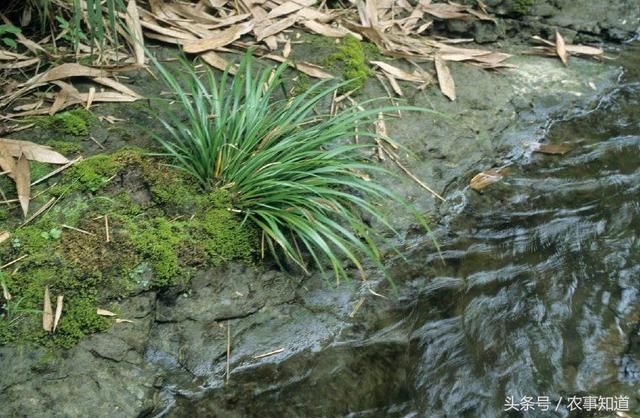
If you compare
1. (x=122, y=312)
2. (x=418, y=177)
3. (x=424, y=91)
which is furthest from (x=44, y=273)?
(x=424, y=91)

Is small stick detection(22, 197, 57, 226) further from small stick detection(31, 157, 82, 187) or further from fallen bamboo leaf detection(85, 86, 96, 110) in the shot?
fallen bamboo leaf detection(85, 86, 96, 110)

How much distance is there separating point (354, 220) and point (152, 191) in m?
1.02

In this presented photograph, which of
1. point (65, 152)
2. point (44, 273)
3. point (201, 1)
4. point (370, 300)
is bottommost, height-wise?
point (370, 300)

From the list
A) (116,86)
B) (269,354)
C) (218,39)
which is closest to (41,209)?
(116,86)

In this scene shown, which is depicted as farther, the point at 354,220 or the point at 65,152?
the point at 65,152

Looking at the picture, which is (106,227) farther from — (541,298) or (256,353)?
(541,298)

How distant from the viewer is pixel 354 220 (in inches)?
125

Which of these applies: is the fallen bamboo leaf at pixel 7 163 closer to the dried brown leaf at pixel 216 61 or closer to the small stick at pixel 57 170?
the small stick at pixel 57 170

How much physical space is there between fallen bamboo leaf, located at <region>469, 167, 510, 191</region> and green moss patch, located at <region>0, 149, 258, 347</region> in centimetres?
152

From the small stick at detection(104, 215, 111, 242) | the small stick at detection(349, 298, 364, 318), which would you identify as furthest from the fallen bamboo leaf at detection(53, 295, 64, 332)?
the small stick at detection(349, 298, 364, 318)

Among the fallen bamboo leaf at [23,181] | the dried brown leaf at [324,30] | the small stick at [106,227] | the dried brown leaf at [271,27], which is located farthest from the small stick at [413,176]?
the fallen bamboo leaf at [23,181]

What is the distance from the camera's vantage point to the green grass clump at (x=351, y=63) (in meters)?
4.24

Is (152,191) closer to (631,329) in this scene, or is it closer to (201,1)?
(201,1)

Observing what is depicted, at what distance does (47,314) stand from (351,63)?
2.45 meters
